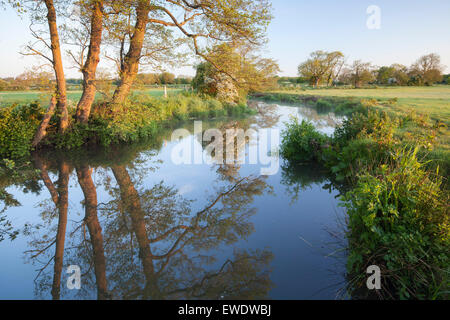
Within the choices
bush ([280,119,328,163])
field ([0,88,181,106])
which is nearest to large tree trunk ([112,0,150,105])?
field ([0,88,181,106])

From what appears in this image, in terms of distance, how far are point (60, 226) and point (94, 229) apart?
76 cm

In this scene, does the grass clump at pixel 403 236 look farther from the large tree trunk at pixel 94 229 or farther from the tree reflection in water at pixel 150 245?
the large tree trunk at pixel 94 229

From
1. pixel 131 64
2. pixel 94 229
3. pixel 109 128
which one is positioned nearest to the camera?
pixel 94 229

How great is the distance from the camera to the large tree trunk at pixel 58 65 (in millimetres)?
9445

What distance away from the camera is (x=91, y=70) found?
11.0m

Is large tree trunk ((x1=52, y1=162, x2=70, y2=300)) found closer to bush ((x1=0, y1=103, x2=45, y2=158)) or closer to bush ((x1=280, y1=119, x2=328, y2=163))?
bush ((x1=0, y1=103, x2=45, y2=158))

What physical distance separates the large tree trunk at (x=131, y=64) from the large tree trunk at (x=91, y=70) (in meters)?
1.08

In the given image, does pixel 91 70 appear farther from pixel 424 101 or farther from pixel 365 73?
pixel 365 73

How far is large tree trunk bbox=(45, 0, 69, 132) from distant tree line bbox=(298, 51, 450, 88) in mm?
60220

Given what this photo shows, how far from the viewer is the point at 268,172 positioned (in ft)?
26.6

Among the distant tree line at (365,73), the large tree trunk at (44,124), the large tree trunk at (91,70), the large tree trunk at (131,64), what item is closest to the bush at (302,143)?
the large tree trunk at (131,64)

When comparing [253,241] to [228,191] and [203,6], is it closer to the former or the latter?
[228,191]

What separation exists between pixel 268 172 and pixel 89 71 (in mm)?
9132

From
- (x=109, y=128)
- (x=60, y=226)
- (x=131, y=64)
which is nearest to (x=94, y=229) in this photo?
(x=60, y=226)
